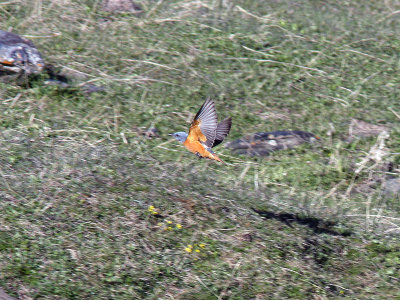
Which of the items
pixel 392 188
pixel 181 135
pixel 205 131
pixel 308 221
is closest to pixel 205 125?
pixel 205 131

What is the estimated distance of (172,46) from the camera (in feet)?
28.5

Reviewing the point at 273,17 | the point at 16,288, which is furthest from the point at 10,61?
the point at 273,17

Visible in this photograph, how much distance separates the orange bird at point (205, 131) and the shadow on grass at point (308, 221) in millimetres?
771

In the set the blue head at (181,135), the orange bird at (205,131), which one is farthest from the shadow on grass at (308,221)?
the blue head at (181,135)

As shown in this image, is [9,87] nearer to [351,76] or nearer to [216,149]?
[216,149]

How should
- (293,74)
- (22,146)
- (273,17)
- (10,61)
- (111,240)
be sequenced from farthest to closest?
(273,17), (293,74), (10,61), (22,146), (111,240)

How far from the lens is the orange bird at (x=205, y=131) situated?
5022 millimetres

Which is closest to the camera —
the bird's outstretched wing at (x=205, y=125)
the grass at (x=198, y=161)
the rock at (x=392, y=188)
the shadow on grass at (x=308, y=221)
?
the grass at (x=198, y=161)

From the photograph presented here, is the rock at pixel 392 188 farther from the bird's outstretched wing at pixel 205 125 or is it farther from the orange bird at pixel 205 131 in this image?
the bird's outstretched wing at pixel 205 125

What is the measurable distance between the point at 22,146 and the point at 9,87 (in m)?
1.51

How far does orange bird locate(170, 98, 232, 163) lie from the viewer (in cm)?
502

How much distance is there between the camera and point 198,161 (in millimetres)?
6574

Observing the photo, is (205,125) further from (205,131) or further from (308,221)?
(308,221)

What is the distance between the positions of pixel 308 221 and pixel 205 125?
1381 millimetres
